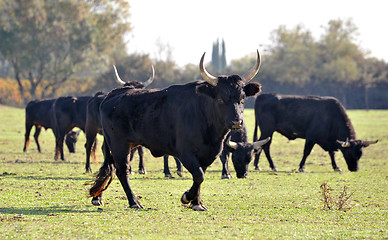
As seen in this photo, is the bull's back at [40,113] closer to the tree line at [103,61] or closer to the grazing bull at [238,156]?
the grazing bull at [238,156]

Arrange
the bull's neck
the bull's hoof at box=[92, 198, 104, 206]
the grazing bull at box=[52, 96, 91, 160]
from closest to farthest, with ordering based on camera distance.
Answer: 1. the bull's hoof at box=[92, 198, 104, 206]
2. the bull's neck
3. the grazing bull at box=[52, 96, 91, 160]

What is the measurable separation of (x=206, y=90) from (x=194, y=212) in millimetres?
1936

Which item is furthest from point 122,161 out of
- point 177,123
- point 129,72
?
point 129,72

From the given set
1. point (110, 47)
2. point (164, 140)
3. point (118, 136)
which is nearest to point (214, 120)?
point (164, 140)

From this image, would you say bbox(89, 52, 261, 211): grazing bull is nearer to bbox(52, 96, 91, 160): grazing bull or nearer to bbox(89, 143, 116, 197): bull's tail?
bbox(89, 143, 116, 197): bull's tail

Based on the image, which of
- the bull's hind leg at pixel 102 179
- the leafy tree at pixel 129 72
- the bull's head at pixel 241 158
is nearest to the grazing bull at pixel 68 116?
the bull's head at pixel 241 158

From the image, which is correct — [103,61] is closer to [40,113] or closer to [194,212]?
[40,113]

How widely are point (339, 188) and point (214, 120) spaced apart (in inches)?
201

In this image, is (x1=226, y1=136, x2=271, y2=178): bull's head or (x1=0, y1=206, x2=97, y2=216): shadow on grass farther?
(x1=226, y1=136, x2=271, y2=178): bull's head

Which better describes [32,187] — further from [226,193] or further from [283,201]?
[283,201]

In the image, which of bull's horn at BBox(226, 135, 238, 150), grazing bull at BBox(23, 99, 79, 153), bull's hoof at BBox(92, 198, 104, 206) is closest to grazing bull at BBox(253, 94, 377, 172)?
bull's horn at BBox(226, 135, 238, 150)

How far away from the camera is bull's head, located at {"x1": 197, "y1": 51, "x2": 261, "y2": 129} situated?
8.46 meters

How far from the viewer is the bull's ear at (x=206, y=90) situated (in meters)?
8.78

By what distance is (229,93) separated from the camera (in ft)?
28.2
